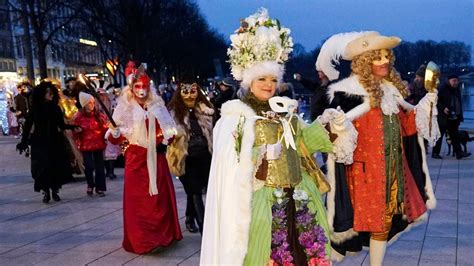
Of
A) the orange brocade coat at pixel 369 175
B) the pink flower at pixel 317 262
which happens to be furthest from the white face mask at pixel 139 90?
the pink flower at pixel 317 262

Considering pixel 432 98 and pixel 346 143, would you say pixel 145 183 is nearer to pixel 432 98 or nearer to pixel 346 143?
pixel 346 143

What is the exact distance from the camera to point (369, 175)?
4.51 meters

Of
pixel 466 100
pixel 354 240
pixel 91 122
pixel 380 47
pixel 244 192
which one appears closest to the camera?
pixel 244 192

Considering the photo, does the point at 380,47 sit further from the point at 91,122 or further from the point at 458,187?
the point at 91,122

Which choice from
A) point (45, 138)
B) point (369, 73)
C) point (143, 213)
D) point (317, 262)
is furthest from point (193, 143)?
point (45, 138)

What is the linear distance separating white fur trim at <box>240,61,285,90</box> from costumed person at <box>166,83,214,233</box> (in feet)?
7.97

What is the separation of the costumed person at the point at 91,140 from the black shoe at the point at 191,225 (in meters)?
3.02

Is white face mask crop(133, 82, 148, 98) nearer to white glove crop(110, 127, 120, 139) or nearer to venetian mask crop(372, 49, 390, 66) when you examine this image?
white glove crop(110, 127, 120, 139)

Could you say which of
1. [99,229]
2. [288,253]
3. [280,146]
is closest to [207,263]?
[288,253]

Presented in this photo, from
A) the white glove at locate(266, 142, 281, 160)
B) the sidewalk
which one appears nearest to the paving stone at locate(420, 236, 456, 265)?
the sidewalk

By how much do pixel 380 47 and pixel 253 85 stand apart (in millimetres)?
1197

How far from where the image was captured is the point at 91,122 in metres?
9.54

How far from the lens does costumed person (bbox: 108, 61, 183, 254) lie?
19.7 feet

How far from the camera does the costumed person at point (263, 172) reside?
373cm
